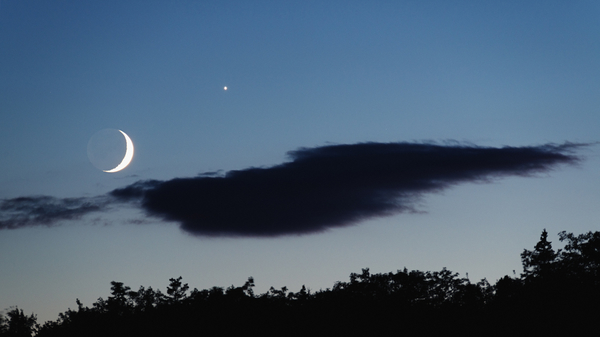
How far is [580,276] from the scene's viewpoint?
84812 millimetres

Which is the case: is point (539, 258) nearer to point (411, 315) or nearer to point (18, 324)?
point (411, 315)

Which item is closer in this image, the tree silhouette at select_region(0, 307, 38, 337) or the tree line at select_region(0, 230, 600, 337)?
the tree line at select_region(0, 230, 600, 337)

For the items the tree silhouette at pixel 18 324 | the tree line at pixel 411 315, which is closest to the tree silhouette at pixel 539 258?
the tree line at pixel 411 315

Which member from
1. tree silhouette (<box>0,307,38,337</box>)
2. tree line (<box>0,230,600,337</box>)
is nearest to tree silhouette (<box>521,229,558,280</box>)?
tree line (<box>0,230,600,337</box>)

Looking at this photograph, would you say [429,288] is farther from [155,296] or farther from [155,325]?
[155,325]

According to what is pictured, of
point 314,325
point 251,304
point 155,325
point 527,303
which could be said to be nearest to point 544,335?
point 527,303

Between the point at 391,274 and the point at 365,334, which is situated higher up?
the point at 391,274

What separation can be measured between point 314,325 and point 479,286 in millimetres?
66325

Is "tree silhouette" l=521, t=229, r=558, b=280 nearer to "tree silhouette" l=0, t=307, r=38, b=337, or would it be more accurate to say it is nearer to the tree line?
the tree line

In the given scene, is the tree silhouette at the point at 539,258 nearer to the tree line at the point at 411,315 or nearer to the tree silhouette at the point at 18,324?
the tree line at the point at 411,315

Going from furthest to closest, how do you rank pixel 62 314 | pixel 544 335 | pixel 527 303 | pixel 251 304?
pixel 62 314
pixel 251 304
pixel 527 303
pixel 544 335

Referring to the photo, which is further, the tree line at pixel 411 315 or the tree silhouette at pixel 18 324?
the tree silhouette at pixel 18 324

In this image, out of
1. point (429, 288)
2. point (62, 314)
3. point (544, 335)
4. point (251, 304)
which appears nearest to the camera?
point (544, 335)

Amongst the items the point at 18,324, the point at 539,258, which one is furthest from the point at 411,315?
the point at 18,324
